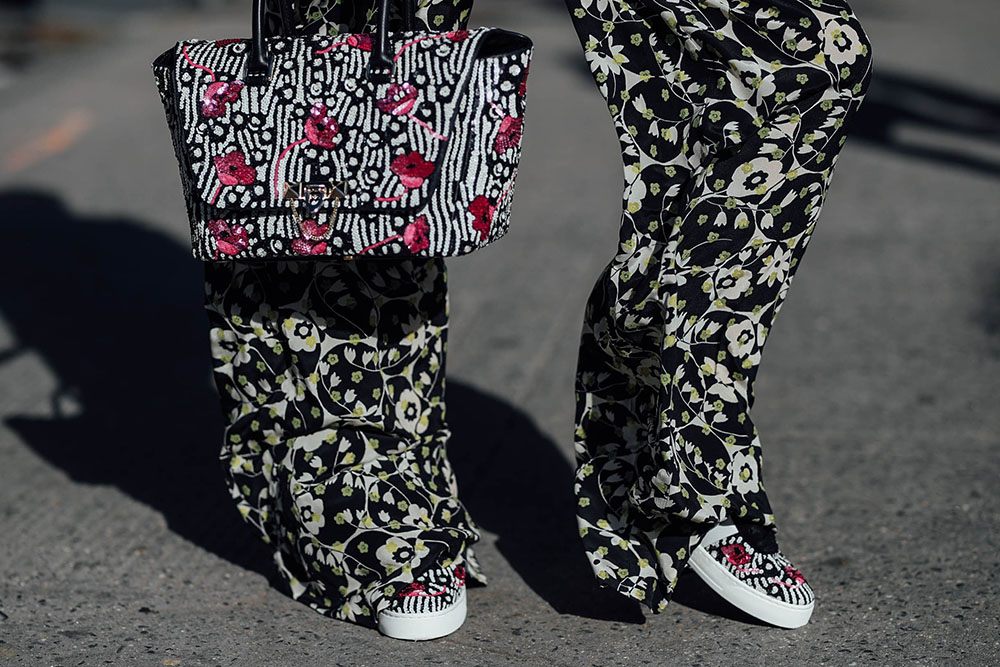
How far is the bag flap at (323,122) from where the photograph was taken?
171 centimetres

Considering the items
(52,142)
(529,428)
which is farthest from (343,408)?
(52,142)

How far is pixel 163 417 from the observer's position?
122 inches

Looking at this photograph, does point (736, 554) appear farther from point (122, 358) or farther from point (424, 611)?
point (122, 358)

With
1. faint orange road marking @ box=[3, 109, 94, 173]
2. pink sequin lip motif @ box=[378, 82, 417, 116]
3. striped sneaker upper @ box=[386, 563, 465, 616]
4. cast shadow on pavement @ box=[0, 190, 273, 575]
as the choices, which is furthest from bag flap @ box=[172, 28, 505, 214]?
faint orange road marking @ box=[3, 109, 94, 173]

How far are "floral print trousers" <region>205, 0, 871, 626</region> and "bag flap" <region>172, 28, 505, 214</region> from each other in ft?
0.67

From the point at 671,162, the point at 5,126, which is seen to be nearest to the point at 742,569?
the point at 671,162

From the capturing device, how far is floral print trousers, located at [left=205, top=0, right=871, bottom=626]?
1814mm

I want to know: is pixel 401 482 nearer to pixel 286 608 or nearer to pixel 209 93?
pixel 286 608

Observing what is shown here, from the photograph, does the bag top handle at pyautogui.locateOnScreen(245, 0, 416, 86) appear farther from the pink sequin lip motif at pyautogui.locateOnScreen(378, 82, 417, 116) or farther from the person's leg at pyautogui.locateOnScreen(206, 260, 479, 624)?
the person's leg at pyautogui.locateOnScreen(206, 260, 479, 624)

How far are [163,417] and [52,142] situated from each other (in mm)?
2878

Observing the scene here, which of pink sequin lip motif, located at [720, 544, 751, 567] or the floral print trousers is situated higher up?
the floral print trousers

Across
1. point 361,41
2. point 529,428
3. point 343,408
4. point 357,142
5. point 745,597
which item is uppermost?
point 361,41

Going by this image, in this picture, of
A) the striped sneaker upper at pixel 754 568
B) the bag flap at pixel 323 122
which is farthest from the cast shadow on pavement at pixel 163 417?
the bag flap at pixel 323 122

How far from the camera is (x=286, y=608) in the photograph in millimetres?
2211
